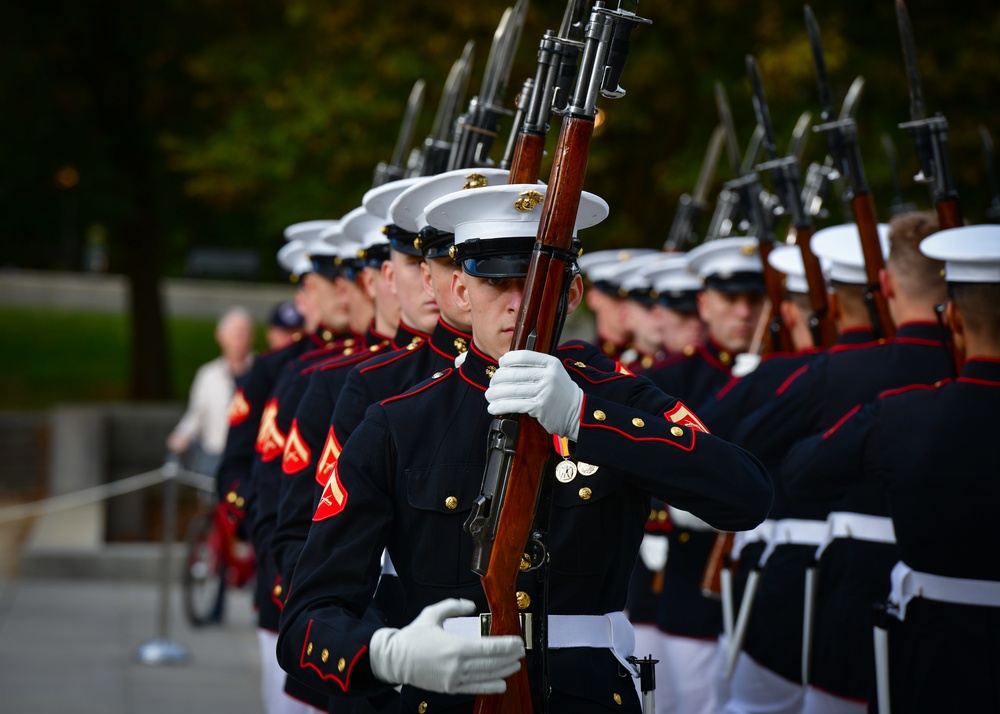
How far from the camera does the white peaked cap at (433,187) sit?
3.27 m

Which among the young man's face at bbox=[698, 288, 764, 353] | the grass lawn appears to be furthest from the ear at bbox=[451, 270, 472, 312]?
the grass lawn

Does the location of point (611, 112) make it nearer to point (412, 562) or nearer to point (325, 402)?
point (325, 402)

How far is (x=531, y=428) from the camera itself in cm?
263

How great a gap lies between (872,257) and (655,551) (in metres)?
1.94

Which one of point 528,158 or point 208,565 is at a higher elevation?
point 528,158

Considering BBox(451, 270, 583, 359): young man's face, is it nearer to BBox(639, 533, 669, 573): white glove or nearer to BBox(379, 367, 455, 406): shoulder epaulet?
BBox(379, 367, 455, 406): shoulder epaulet

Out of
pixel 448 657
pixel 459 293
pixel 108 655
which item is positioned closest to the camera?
pixel 448 657

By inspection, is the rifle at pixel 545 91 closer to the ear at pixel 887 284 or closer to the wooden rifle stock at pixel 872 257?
the ear at pixel 887 284

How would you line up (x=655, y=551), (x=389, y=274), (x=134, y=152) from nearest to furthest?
1. (x=389, y=274)
2. (x=655, y=551)
3. (x=134, y=152)

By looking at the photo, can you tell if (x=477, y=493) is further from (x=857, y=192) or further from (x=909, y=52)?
(x=857, y=192)

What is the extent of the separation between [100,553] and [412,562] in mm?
8606

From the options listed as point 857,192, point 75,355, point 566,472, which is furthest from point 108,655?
point 75,355

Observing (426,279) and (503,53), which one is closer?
(426,279)

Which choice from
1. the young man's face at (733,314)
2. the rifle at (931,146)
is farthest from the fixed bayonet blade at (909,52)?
the young man's face at (733,314)
